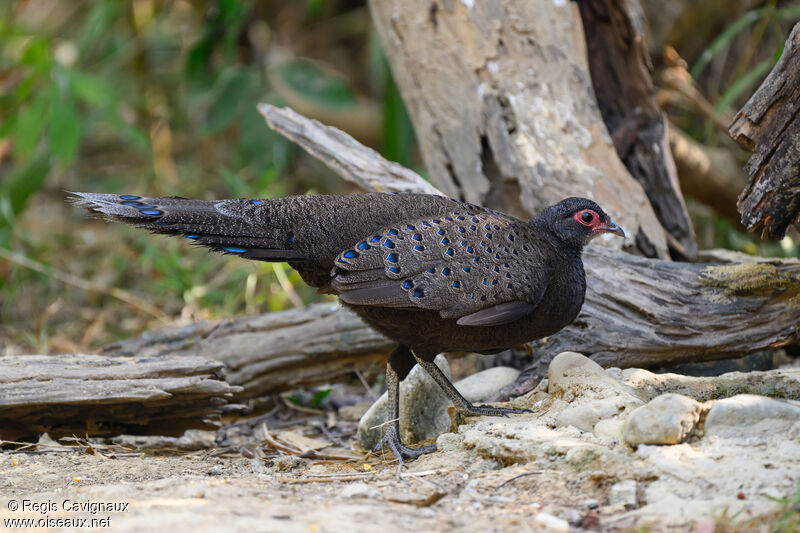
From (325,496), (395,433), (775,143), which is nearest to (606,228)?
(775,143)

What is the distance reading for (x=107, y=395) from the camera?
163 inches

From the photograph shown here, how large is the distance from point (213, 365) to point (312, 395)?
1.46 meters

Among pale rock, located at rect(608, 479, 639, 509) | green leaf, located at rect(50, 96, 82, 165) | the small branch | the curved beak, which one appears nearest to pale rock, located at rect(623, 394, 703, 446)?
pale rock, located at rect(608, 479, 639, 509)

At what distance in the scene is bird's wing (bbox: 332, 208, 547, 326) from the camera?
3.83m

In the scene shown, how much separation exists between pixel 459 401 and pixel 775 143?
191 cm

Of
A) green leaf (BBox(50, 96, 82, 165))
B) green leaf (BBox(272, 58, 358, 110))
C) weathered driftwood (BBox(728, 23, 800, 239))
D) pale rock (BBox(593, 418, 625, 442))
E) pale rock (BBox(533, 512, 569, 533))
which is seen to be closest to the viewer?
pale rock (BBox(533, 512, 569, 533))

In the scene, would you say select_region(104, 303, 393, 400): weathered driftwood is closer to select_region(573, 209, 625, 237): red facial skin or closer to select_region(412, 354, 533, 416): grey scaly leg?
select_region(412, 354, 533, 416): grey scaly leg

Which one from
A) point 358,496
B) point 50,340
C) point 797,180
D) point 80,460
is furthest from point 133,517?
point 50,340

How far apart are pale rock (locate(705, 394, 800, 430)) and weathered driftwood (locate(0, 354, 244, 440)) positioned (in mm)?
2382

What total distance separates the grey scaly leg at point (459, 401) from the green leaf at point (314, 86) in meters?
4.88

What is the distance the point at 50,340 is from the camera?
6.72m

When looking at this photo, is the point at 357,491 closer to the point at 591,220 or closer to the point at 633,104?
the point at 591,220

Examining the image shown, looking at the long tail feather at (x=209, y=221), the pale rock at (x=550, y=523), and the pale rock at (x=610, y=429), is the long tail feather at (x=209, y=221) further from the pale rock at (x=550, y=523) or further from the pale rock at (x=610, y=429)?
the pale rock at (x=550, y=523)

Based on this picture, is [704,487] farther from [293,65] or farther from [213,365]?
[293,65]
